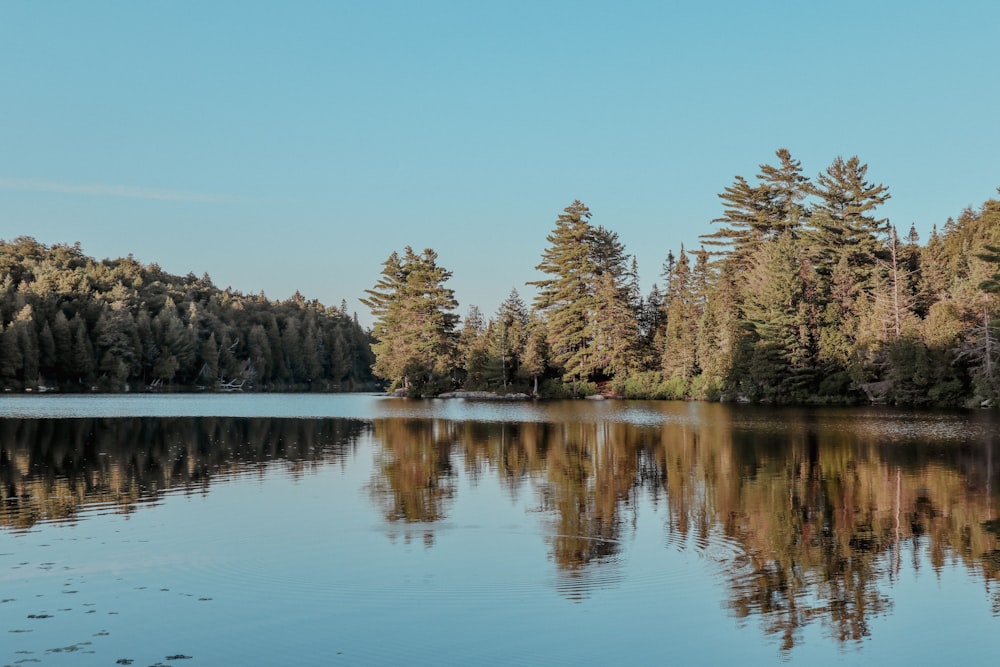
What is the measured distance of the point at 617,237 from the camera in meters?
94.1

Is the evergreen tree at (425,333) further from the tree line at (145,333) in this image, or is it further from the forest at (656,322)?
the tree line at (145,333)

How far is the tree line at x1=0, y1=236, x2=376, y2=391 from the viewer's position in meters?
101

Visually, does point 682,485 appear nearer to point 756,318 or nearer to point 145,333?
point 756,318

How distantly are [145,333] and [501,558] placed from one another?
112739 millimetres

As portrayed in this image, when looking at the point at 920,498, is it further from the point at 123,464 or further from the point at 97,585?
the point at 123,464

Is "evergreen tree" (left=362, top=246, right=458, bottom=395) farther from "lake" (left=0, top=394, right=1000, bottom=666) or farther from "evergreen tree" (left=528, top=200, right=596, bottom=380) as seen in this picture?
"lake" (left=0, top=394, right=1000, bottom=666)

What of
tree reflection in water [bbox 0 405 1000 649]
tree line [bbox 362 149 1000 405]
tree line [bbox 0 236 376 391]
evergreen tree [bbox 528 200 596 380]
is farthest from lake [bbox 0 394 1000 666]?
tree line [bbox 0 236 376 391]

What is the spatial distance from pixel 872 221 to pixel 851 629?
70408 mm

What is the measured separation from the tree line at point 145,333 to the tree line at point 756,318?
34203 mm

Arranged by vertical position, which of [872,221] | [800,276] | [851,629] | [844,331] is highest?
[872,221]

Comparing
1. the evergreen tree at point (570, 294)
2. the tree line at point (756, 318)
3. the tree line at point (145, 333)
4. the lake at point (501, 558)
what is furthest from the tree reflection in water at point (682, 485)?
the tree line at point (145, 333)

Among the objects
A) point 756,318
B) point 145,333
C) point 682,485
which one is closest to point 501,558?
point 682,485

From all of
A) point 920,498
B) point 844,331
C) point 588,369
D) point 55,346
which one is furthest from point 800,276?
point 55,346

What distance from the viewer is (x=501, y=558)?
42.4 ft
